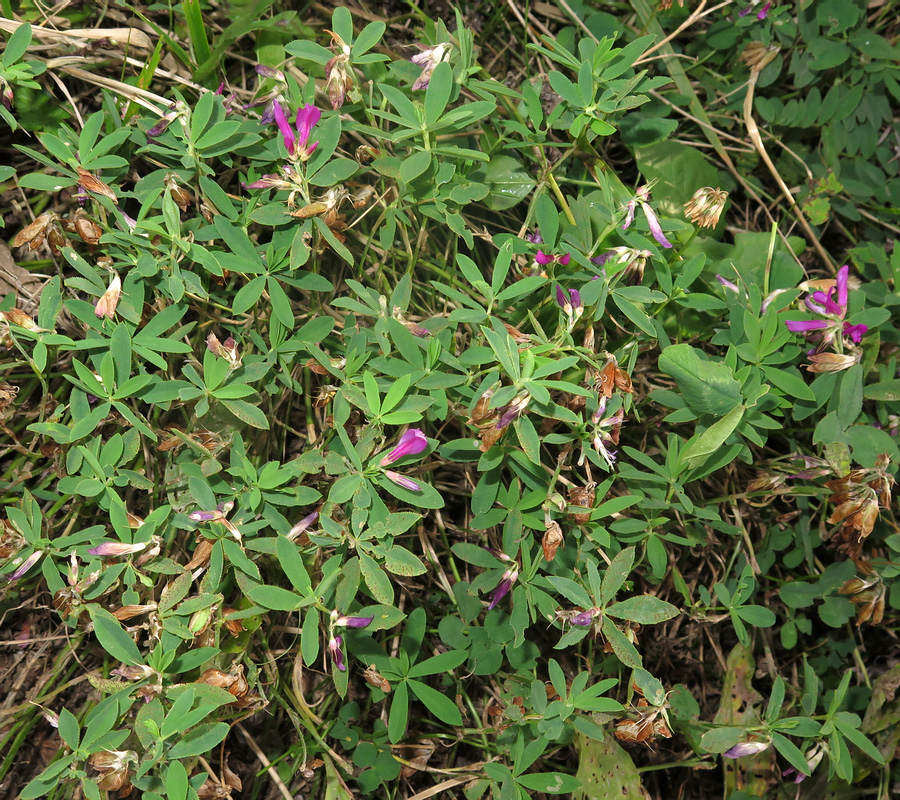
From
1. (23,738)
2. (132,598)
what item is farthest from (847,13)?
(23,738)

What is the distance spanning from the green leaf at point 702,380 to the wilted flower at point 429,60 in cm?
96

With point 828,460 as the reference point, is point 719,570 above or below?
below

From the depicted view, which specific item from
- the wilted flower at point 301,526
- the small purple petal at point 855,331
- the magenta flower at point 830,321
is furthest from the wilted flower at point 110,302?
the small purple petal at point 855,331

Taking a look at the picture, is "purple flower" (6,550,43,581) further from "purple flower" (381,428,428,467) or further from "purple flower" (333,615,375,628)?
"purple flower" (381,428,428,467)

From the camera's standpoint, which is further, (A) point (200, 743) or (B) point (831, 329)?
(B) point (831, 329)

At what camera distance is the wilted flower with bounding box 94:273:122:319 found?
1825mm

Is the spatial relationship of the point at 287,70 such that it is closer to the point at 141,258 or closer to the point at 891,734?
the point at 141,258

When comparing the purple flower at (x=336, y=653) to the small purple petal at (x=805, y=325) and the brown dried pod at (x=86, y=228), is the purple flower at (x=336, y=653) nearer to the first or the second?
the brown dried pod at (x=86, y=228)

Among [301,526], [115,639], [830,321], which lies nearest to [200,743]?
[115,639]

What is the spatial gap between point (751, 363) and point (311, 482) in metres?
1.29

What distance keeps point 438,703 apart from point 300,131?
1.55 meters

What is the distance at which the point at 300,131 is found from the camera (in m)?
1.81

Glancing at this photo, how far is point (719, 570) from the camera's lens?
2.30 metres

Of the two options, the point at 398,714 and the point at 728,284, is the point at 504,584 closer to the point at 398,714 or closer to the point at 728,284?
the point at 398,714
